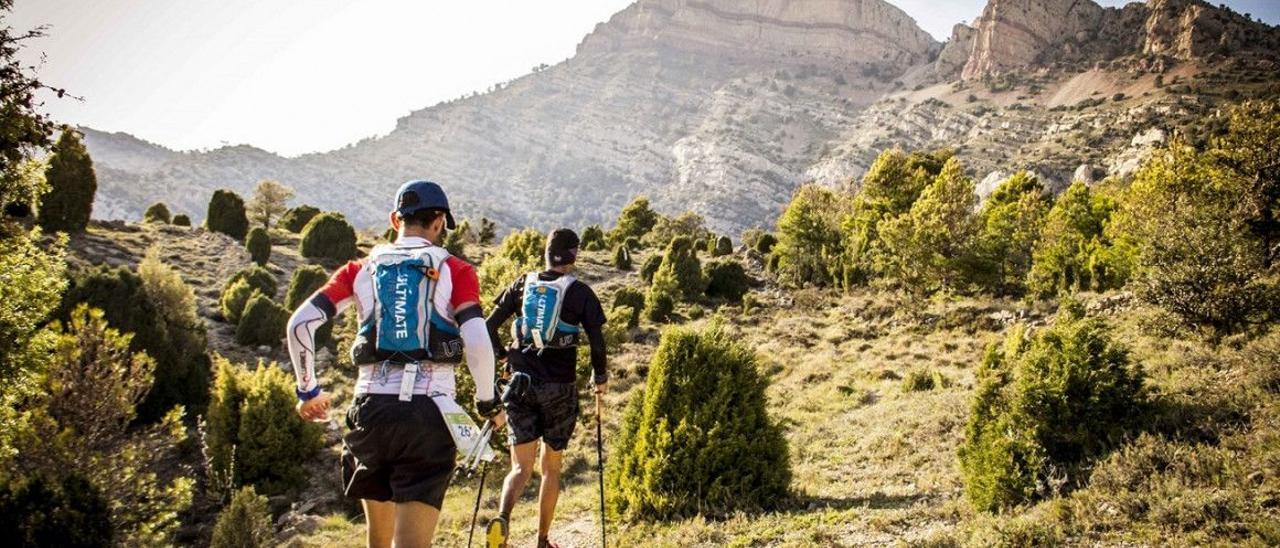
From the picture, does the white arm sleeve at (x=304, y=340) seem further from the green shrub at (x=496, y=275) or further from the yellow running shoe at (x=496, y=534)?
the green shrub at (x=496, y=275)

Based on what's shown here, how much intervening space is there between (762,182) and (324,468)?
12691 cm

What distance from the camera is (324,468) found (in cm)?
1141

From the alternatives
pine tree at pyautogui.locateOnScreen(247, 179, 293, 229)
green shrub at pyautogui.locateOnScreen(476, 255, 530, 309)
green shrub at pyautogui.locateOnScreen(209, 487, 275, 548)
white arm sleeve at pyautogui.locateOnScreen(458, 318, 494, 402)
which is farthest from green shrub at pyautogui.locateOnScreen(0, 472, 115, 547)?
pine tree at pyautogui.locateOnScreen(247, 179, 293, 229)

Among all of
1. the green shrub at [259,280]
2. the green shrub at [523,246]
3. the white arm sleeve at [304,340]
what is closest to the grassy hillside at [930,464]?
the white arm sleeve at [304,340]

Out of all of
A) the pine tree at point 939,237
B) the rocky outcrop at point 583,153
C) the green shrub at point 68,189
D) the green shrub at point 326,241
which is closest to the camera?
the pine tree at point 939,237

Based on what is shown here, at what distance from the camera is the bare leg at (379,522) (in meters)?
3.02

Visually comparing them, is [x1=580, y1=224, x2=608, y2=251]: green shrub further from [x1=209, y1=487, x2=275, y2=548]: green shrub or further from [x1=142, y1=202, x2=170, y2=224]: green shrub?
[x1=209, y1=487, x2=275, y2=548]: green shrub

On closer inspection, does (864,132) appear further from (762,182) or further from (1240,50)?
(1240,50)

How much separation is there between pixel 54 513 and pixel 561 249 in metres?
4.60

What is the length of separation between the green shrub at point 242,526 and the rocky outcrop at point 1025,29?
16627cm

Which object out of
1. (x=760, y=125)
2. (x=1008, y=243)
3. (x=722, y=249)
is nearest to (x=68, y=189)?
(x=722, y=249)

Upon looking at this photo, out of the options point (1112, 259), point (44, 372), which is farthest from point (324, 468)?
point (1112, 259)

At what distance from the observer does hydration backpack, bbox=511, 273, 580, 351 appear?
461cm

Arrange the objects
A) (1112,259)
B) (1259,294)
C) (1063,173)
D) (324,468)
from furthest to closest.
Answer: (1063,173) < (1112,259) < (324,468) < (1259,294)
